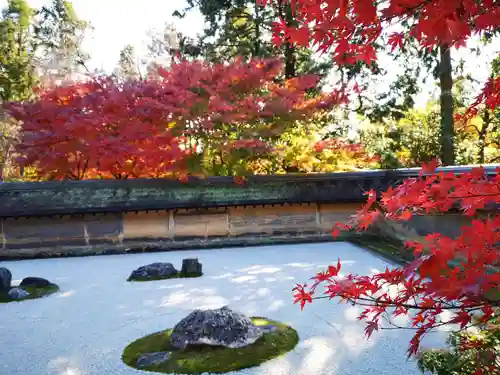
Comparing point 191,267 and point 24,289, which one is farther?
point 191,267

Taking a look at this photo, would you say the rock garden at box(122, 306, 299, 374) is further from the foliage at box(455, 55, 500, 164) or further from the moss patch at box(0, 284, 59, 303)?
the foliage at box(455, 55, 500, 164)

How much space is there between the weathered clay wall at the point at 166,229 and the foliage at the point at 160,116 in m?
1.22

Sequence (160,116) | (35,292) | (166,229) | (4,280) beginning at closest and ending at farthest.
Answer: (35,292), (4,280), (160,116), (166,229)

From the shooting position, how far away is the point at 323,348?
4539 millimetres

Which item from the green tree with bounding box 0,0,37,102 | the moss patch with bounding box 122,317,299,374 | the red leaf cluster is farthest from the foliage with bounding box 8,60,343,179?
the green tree with bounding box 0,0,37,102

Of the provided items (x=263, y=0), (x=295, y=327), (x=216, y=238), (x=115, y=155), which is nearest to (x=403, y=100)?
(x=216, y=238)

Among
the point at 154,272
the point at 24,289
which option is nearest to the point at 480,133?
the point at 154,272

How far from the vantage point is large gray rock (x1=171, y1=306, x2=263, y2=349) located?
15.2 ft

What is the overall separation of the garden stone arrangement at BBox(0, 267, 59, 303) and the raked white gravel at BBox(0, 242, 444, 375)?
231 millimetres

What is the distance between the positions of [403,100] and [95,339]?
14958mm

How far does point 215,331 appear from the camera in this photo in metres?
4.68

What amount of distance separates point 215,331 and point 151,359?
2.15 ft

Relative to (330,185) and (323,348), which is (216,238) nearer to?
(330,185)

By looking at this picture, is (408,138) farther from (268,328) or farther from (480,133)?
(268,328)
